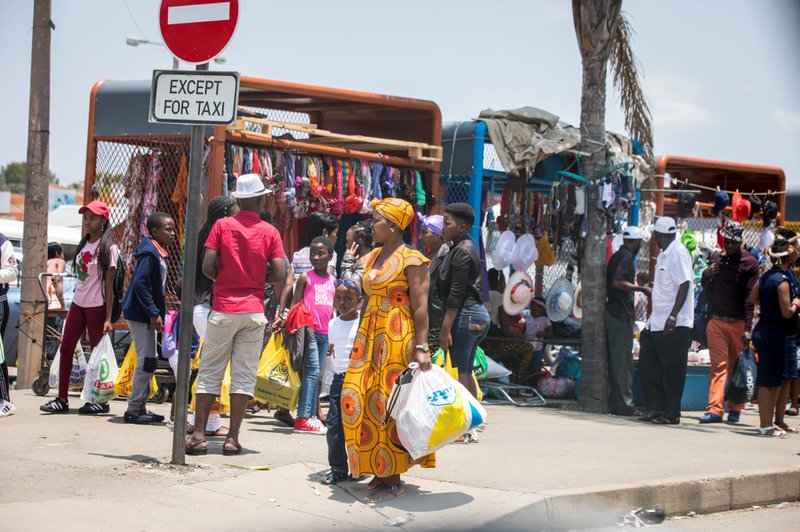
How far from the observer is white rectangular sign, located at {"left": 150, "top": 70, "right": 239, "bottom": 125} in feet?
22.1

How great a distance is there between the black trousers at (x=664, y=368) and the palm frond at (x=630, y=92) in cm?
456

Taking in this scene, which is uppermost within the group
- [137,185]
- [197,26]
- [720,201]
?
[197,26]

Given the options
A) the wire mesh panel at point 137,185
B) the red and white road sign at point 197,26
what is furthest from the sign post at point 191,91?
the wire mesh panel at point 137,185

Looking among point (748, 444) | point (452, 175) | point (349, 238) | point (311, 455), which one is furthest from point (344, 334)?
point (452, 175)

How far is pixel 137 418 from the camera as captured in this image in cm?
888

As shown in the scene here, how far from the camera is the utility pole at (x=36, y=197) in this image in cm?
1112

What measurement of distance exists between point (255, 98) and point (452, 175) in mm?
2589

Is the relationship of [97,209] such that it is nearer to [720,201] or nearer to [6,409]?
[6,409]

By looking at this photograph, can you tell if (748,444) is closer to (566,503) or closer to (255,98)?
(566,503)

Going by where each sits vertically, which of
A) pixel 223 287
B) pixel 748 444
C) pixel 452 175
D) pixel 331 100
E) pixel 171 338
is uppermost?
pixel 331 100

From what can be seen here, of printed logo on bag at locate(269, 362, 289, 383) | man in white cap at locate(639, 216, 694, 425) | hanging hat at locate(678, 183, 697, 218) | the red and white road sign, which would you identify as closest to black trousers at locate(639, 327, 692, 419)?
man in white cap at locate(639, 216, 694, 425)

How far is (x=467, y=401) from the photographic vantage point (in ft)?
20.8

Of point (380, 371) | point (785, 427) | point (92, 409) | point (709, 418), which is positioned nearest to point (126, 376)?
point (92, 409)

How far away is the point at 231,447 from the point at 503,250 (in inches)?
243
